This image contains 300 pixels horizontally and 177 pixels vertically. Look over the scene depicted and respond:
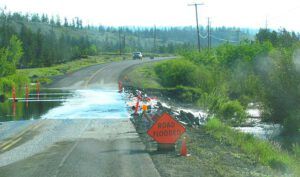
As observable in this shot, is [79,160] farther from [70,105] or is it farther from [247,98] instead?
[247,98]

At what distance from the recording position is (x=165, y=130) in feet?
51.8

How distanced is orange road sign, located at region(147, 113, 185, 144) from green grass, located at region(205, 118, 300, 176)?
2502 millimetres

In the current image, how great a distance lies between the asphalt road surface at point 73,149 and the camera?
13000 millimetres

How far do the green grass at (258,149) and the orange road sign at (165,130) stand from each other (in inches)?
98.5

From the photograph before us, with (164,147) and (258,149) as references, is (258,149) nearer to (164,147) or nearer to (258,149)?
(258,149)

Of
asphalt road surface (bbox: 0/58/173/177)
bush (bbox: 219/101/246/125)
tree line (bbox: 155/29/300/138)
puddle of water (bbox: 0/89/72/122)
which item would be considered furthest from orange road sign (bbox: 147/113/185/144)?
bush (bbox: 219/101/246/125)

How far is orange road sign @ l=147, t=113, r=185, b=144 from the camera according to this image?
15797 millimetres

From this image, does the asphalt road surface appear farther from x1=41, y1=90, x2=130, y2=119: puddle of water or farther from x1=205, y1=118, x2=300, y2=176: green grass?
x1=205, y1=118, x2=300, y2=176: green grass

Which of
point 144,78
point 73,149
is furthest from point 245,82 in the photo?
point 73,149

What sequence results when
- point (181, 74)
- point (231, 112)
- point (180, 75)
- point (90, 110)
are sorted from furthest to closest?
point (180, 75), point (181, 74), point (231, 112), point (90, 110)

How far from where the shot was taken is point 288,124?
29297 millimetres

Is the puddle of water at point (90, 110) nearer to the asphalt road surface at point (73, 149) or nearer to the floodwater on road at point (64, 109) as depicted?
the floodwater on road at point (64, 109)

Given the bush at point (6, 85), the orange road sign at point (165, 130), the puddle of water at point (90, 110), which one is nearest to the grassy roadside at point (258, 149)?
the orange road sign at point (165, 130)

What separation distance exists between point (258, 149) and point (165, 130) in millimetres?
3920
